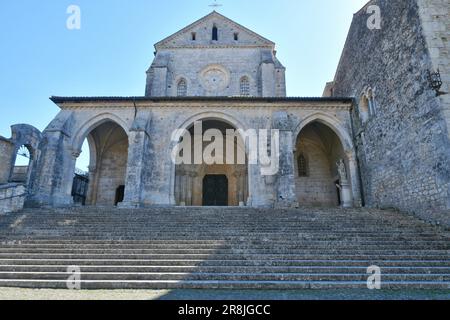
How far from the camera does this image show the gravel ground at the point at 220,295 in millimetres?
4266

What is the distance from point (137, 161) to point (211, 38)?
46.3 feet

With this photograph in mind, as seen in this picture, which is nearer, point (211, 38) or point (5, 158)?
point (5, 158)

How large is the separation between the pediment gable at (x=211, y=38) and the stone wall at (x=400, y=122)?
9.27m

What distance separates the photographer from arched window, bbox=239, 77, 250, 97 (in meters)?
20.2

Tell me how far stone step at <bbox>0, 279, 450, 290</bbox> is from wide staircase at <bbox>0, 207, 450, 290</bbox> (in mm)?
18

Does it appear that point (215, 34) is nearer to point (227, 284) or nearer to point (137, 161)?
point (137, 161)

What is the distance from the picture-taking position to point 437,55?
28.1 ft

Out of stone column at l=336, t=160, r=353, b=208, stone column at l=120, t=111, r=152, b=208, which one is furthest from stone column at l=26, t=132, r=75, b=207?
stone column at l=336, t=160, r=353, b=208

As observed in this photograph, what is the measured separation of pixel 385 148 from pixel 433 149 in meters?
3.07

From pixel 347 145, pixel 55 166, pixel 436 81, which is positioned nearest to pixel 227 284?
pixel 436 81

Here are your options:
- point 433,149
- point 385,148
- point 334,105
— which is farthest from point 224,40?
point 433,149

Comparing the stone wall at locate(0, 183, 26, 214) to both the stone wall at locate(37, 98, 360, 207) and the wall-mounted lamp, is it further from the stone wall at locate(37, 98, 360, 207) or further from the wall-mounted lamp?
the wall-mounted lamp

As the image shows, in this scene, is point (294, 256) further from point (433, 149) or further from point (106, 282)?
point (433, 149)

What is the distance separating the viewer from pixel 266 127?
14492 millimetres
